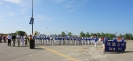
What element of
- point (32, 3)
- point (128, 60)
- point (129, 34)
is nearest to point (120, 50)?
point (128, 60)

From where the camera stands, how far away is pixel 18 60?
38.7 ft

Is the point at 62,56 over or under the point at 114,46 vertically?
under

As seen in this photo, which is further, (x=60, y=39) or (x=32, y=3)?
(x=60, y=39)

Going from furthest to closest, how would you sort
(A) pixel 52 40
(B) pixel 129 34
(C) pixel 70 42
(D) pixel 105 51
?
(B) pixel 129 34 → (C) pixel 70 42 → (A) pixel 52 40 → (D) pixel 105 51

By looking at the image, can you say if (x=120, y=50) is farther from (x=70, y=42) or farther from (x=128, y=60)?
(x=70, y=42)

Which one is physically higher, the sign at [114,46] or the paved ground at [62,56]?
the sign at [114,46]

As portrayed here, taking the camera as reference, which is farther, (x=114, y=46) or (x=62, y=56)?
(x=114, y=46)

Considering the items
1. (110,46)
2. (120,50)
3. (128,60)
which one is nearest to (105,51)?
(110,46)

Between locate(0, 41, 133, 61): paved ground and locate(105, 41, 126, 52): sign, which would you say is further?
locate(105, 41, 126, 52): sign

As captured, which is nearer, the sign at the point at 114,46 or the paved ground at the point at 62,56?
the paved ground at the point at 62,56

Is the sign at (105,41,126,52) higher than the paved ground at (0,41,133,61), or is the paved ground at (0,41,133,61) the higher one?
the sign at (105,41,126,52)

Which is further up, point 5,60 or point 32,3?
point 32,3

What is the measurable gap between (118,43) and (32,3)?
1524 cm

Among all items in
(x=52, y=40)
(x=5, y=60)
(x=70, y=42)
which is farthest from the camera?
(x=70, y=42)
